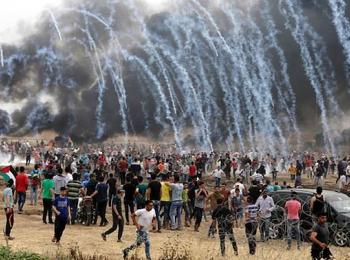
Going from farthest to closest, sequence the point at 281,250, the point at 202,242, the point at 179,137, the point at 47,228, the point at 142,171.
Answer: the point at 179,137, the point at 142,171, the point at 47,228, the point at 202,242, the point at 281,250

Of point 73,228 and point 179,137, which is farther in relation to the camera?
point 179,137

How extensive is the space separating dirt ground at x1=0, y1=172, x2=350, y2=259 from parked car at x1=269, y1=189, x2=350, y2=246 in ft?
1.78

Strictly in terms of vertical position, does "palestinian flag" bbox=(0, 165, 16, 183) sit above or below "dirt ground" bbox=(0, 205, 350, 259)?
above

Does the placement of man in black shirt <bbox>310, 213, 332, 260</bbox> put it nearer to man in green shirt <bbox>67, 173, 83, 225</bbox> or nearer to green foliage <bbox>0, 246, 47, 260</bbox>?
green foliage <bbox>0, 246, 47, 260</bbox>

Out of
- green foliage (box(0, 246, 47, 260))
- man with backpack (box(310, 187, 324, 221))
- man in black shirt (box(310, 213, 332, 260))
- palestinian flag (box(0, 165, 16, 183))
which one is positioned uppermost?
palestinian flag (box(0, 165, 16, 183))

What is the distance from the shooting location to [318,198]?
54.0 ft

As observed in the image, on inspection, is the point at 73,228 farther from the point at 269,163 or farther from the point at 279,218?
the point at 269,163

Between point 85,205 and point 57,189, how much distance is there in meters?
1.31

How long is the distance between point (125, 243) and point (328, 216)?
6219 millimetres

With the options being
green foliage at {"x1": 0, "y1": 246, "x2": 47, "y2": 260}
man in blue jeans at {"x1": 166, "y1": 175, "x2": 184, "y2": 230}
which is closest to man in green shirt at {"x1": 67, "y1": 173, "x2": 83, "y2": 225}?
man in blue jeans at {"x1": 166, "y1": 175, "x2": 184, "y2": 230}

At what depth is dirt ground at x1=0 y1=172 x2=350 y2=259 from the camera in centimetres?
1515

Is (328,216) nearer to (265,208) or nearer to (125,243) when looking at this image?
(265,208)

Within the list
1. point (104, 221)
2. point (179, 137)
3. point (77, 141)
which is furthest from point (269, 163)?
point (77, 141)

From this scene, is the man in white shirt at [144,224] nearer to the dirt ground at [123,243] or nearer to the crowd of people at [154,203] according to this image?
the crowd of people at [154,203]
